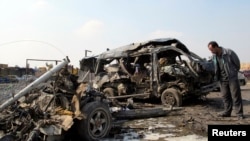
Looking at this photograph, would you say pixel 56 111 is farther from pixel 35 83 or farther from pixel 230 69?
pixel 230 69

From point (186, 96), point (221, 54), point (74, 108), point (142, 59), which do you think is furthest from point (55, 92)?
point (142, 59)

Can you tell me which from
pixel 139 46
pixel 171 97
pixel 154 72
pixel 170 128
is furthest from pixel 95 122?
pixel 139 46

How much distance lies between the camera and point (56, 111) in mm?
6418

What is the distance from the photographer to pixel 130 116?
8.94 m

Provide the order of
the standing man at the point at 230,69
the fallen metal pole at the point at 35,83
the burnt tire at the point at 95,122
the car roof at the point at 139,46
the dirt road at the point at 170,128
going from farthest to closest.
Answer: the car roof at the point at 139,46, the standing man at the point at 230,69, the dirt road at the point at 170,128, the fallen metal pole at the point at 35,83, the burnt tire at the point at 95,122

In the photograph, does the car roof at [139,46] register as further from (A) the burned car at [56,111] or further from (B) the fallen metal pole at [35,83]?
(B) the fallen metal pole at [35,83]

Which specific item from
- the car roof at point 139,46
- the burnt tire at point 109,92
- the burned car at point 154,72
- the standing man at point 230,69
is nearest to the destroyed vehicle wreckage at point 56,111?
the standing man at point 230,69

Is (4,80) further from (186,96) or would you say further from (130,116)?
(186,96)

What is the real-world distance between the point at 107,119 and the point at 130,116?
2.05 m

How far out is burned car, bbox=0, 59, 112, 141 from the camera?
599 centimetres

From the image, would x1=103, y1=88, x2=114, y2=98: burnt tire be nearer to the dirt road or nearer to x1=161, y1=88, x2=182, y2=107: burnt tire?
x1=161, y1=88, x2=182, y2=107: burnt tire

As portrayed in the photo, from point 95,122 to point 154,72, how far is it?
238 inches

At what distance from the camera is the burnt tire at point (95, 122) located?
6.40 metres

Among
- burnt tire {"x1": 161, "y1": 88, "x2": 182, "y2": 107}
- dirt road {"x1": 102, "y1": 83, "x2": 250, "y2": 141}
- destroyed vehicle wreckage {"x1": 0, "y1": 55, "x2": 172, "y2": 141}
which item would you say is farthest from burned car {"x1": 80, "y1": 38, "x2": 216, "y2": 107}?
destroyed vehicle wreckage {"x1": 0, "y1": 55, "x2": 172, "y2": 141}
